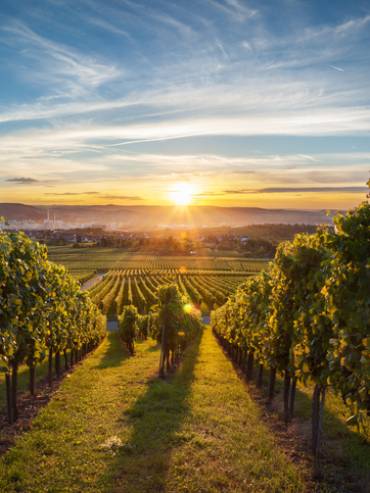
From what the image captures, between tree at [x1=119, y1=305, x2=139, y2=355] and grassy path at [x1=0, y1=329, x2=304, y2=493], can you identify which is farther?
tree at [x1=119, y1=305, x2=139, y2=355]

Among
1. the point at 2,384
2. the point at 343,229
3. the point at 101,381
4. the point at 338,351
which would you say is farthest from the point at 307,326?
the point at 2,384

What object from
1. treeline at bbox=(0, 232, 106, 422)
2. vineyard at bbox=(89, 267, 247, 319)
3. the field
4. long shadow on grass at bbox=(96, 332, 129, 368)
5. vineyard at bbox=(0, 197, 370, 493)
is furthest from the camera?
vineyard at bbox=(89, 267, 247, 319)

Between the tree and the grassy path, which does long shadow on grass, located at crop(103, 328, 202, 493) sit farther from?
the tree

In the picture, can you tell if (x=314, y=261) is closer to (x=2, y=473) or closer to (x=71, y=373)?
(x=2, y=473)

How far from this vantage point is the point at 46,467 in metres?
13.2

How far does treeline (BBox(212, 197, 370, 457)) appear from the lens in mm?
9430

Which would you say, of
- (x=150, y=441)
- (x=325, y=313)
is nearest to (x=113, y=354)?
(x=150, y=441)

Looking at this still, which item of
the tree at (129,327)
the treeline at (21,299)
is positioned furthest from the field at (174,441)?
the tree at (129,327)

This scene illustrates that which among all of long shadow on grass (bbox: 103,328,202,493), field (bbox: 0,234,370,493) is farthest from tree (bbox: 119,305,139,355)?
long shadow on grass (bbox: 103,328,202,493)

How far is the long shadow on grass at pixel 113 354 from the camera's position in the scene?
36194mm

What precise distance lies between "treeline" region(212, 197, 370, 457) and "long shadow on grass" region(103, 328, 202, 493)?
5.19 meters

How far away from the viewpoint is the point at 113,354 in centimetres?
4400

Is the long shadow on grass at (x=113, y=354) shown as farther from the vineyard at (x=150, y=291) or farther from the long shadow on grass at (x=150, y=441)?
the long shadow on grass at (x=150, y=441)

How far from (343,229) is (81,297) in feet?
86.9
